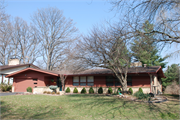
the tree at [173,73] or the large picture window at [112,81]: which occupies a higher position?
the tree at [173,73]

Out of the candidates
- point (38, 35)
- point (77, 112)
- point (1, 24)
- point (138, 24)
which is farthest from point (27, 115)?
point (38, 35)

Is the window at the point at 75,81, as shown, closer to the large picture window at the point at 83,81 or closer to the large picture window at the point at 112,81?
the large picture window at the point at 83,81

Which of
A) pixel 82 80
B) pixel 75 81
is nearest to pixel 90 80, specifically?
Answer: pixel 82 80

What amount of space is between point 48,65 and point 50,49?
12.2 ft

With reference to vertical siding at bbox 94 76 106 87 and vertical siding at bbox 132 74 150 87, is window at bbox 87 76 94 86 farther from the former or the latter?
vertical siding at bbox 132 74 150 87

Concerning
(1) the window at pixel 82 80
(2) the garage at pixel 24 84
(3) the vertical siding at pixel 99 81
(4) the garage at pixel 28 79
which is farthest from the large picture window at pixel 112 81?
(2) the garage at pixel 24 84

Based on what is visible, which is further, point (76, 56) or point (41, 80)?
point (41, 80)

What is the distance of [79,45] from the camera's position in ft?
53.8

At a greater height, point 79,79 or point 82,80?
point 79,79

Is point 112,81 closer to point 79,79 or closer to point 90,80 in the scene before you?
point 90,80

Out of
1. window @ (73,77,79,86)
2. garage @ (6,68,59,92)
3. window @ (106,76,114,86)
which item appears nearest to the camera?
window @ (106,76,114,86)

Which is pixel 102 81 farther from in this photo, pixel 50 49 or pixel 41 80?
pixel 50 49

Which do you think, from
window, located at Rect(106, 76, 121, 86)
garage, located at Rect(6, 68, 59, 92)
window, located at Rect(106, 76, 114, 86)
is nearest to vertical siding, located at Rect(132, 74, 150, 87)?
window, located at Rect(106, 76, 121, 86)

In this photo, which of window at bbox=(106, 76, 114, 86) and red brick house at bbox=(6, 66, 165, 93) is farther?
window at bbox=(106, 76, 114, 86)
